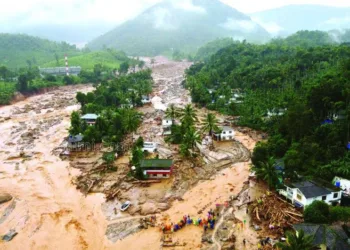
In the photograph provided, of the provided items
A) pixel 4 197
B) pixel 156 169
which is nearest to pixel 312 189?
pixel 156 169

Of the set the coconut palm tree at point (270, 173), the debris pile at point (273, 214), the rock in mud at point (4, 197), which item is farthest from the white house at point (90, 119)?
the debris pile at point (273, 214)

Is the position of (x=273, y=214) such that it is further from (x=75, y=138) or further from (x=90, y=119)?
(x=90, y=119)

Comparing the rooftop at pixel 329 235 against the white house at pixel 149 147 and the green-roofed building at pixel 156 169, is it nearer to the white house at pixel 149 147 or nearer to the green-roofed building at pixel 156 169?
the green-roofed building at pixel 156 169

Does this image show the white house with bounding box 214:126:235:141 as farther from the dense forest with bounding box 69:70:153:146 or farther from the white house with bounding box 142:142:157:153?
the dense forest with bounding box 69:70:153:146

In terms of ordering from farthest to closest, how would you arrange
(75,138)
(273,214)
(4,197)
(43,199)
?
(75,138) < (43,199) < (4,197) < (273,214)

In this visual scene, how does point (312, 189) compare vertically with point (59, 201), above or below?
above

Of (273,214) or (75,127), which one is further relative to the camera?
(75,127)

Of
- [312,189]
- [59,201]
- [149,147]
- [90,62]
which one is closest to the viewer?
[312,189]

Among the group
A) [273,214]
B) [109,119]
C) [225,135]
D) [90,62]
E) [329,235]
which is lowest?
[273,214]
